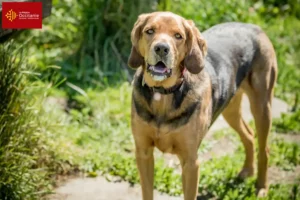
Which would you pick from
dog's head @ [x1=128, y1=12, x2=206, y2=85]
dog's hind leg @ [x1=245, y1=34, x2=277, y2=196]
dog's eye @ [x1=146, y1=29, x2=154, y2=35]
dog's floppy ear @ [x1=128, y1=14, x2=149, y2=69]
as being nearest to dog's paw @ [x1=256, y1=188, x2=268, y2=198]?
dog's hind leg @ [x1=245, y1=34, x2=277, y2=196]

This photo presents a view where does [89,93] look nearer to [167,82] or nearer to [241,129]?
[241,129]

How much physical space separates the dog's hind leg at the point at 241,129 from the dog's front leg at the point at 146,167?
56.4 inches

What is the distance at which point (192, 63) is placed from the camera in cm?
489

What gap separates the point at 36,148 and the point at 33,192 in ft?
1.78

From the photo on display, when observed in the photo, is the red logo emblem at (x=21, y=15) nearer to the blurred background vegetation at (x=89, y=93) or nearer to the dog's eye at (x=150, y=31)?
the blurred background vegetation at (x=89, y=93)

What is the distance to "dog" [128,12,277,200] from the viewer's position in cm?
479

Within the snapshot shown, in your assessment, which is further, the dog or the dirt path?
A: the dirt path

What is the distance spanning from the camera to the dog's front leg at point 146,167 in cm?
525

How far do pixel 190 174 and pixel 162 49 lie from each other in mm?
1138

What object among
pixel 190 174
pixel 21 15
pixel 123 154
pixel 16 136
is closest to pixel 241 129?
pixel 123 154

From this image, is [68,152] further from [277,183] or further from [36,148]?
[277,183]

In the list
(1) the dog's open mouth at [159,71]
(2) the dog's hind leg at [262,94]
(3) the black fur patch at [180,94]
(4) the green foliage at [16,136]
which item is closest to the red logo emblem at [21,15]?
(4) the green foliage at [16,136]

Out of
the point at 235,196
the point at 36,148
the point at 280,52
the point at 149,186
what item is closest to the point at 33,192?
the point at 36,148

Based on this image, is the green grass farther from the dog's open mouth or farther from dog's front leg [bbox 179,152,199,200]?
the dog's open mouth
